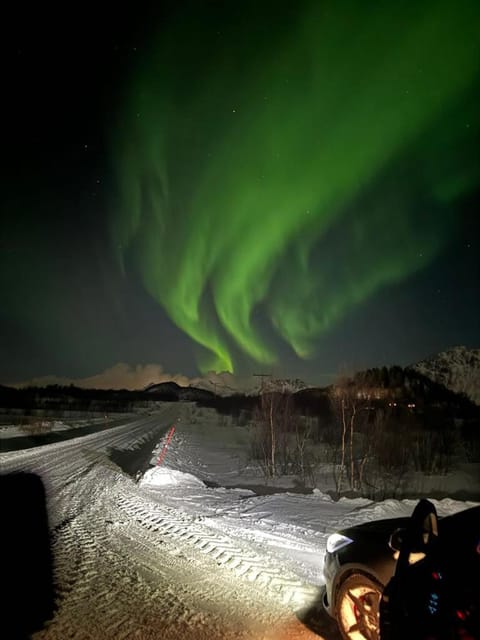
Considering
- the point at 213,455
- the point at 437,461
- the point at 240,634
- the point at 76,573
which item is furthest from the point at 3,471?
the point at 437,461

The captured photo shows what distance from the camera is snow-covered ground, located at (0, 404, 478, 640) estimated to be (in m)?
4.27

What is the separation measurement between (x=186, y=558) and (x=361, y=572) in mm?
3430

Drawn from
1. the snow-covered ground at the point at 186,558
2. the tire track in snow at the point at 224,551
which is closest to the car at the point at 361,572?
the snow-covered ground at the point at 186,558

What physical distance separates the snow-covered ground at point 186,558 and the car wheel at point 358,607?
0.43m

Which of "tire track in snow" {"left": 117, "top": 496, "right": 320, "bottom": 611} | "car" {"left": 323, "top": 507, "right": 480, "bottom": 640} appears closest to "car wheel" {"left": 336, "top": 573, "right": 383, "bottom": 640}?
"car" {"left": 323, "top": 507, "right": 480, "bottom": 640}

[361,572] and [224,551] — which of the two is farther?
[224,551]

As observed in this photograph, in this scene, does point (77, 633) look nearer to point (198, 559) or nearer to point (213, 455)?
point (198, 559)

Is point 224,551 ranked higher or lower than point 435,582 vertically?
lower

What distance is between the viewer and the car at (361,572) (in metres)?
3.42

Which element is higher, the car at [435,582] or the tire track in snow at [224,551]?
the car at [435,582]

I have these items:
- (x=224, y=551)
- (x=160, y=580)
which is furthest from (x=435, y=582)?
(x=224, y=551)

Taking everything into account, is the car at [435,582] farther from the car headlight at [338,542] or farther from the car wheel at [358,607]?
the car headlight at [338,542]

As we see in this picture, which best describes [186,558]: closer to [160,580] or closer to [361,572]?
[160,580]

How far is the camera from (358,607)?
12.3 ft
